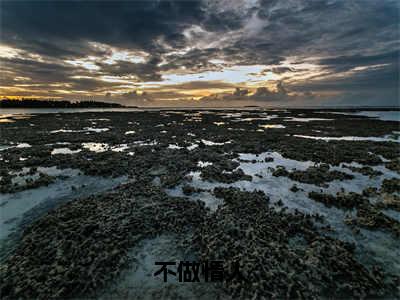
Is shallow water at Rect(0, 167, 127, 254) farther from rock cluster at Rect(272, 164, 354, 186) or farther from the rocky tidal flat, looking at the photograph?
rock cluster at Rect(272, 164, 354, 186)

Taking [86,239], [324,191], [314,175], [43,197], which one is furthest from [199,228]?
[314,175]

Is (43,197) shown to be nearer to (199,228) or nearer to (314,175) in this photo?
(199,228)

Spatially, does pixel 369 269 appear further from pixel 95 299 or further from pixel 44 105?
pixel 44 105

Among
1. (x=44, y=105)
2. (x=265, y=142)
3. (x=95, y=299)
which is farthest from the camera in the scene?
(x=44, y=105)

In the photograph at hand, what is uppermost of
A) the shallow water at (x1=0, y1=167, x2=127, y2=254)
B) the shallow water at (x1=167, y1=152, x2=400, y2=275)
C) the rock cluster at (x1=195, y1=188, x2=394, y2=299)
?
the rock cluster at (x1=195, y1=188, x2=394, y2=299)

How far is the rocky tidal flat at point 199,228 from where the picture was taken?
593cm

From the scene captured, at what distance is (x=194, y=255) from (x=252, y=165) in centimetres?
1176

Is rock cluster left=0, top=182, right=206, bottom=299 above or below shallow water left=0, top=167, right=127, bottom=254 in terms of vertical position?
above

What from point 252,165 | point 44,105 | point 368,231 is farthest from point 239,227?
point 44,105

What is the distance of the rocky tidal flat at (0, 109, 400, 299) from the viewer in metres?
5.93

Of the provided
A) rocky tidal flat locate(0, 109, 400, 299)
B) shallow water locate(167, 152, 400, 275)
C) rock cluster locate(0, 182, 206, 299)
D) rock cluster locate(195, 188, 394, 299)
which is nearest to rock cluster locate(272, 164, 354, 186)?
rocky tidal flat locate(0, 109, 400, 299)

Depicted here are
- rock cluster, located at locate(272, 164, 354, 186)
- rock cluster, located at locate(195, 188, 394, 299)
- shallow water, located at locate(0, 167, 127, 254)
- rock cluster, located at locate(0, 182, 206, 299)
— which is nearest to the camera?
rock cluster, located at locate(195, 188, 394, 299)

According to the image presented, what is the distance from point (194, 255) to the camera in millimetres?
7172

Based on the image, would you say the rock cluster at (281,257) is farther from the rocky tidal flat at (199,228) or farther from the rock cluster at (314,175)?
the rock cluster at (314,175)
